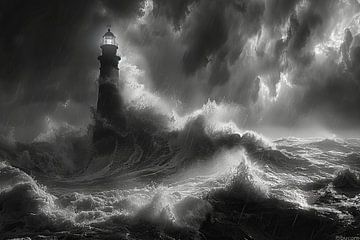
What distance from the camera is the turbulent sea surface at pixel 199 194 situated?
15.2m

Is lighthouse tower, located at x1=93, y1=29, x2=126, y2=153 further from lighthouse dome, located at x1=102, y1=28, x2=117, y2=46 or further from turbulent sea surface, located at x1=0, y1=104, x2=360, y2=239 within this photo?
turbulent sea surface, located at x1=0, y1=104, x2=360, y2=239

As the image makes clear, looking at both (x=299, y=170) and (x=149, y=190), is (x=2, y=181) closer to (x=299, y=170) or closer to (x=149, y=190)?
(x=149, y=190)

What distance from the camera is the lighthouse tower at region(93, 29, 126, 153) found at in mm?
32800

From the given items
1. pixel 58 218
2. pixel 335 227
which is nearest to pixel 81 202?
pixel 58 218

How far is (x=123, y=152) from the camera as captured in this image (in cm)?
3062

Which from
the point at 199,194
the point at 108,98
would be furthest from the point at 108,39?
the point at 199,194

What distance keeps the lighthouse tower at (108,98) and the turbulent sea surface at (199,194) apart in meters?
3.41

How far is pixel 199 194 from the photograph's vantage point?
735 inches

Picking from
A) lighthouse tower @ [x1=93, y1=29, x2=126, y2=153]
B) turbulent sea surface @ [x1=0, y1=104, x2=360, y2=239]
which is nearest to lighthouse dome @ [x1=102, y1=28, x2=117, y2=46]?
lighthouse tower @ [x1=93, y1=29, x2=126, y2=153]

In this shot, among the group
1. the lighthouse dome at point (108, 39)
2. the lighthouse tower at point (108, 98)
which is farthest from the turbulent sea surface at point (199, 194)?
the lighthouse dome at point (108, 39)

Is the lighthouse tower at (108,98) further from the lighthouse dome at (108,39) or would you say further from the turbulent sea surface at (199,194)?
the turbulent sea surface at (199,194)

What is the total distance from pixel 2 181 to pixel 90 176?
744 centimetres

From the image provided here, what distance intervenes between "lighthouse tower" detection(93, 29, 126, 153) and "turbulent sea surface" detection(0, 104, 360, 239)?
3411 mm

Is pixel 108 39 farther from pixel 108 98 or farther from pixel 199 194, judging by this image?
pixel 199 194
